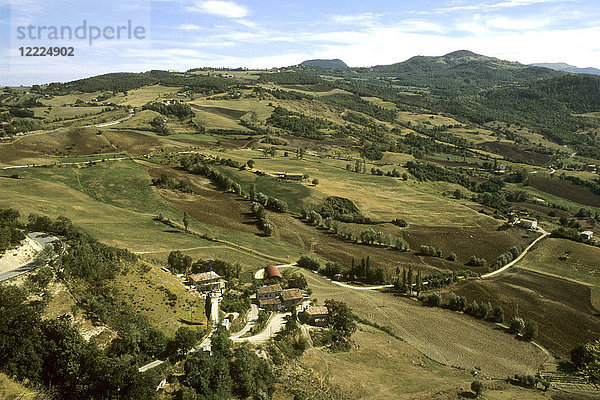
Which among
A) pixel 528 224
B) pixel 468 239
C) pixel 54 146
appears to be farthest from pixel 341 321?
pixel 54 146

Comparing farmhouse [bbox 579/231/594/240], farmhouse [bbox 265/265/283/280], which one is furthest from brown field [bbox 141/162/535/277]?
farmhouse [bbox 265/265/283/280]

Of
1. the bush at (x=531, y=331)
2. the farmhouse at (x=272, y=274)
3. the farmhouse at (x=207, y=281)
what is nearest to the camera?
the farmhouse at (x=207, y=281)

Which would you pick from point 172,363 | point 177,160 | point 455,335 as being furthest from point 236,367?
point 177,160

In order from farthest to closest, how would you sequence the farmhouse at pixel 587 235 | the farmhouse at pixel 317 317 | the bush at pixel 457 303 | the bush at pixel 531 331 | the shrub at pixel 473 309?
1. the farmhouse at pixel 587 235
2. the bush at pixel 457 303
3. the shrub at pixel 473 309
4. the bush at pixel 531 331
5. the farmhouse at pixel 317 317

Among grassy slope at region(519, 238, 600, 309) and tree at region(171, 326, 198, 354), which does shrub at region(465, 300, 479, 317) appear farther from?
tree at region(171, 326, 198, 354)

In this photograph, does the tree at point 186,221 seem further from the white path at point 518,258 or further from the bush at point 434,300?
the white path at point 518,258

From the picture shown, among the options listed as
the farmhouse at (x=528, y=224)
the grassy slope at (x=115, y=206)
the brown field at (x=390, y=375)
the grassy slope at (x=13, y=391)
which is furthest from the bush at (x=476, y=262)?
the grassy slope at (x=13, y=391)

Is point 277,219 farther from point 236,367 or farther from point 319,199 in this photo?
point 236,367
